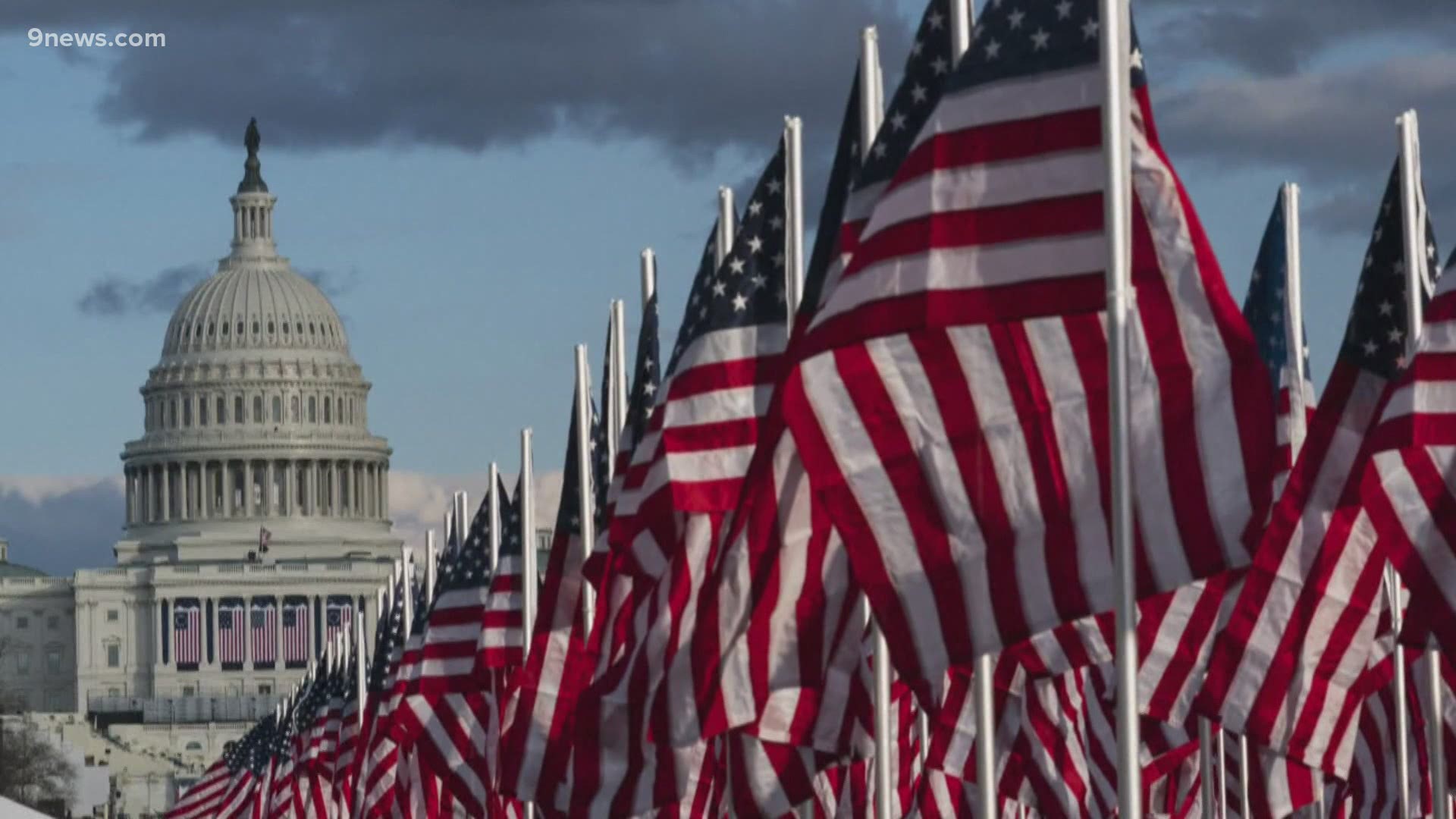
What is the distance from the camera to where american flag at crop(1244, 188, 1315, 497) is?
91.6ft

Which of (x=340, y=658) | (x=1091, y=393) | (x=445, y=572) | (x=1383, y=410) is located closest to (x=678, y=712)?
(x=1383, y=410)

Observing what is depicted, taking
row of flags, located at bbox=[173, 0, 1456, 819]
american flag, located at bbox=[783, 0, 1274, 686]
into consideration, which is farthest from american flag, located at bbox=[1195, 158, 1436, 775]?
american flag, located at bbox=[783, 0, 1274, 686]

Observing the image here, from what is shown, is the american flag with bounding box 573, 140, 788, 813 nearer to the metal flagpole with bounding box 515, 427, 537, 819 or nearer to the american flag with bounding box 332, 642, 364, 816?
the metal flagpole with bounding box 515, 427, 537, 819

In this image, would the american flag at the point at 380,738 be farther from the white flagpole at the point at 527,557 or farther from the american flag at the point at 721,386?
the american flag at the point at 721,386

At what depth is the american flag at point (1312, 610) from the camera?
72.1ft

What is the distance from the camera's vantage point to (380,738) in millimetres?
50781

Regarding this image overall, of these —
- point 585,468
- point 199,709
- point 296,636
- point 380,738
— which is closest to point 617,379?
point 585,468

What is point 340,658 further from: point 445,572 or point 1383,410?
point 1383,410

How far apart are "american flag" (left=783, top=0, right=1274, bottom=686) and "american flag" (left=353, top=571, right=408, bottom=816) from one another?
30.3 meters

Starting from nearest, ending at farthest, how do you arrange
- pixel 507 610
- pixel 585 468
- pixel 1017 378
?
pixel 1017 378 < pixel 585 468 < pixel 507 610

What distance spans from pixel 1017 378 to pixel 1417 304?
7347 millimetres

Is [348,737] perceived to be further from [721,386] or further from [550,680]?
[721,386]

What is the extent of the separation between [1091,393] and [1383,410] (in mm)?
3636

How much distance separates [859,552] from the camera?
1794 cm
